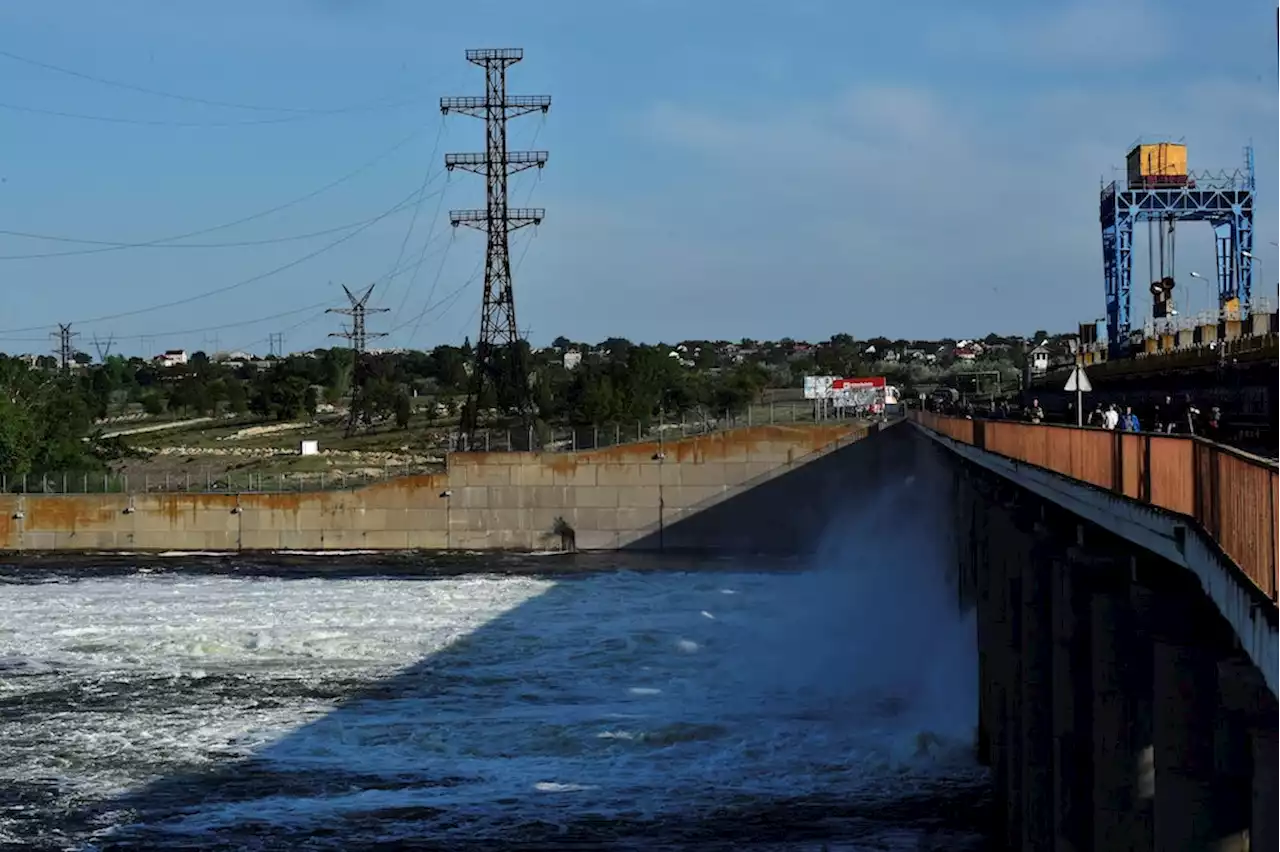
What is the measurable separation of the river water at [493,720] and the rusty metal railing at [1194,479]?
27.4 feet

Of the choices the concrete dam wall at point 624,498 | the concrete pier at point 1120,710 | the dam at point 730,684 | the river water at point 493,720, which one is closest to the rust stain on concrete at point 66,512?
the dam at point 730,684

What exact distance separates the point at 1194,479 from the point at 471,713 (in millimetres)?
24956

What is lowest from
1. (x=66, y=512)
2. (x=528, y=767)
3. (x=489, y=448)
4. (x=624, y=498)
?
(x=528, y=767)

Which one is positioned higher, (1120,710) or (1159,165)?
(1159,165)

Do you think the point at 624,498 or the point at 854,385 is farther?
the point at 854,385

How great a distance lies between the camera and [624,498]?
254 feet

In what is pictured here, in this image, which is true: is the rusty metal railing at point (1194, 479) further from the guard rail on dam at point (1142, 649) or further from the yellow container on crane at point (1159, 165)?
the yellow container on crane at point (1159, 165)

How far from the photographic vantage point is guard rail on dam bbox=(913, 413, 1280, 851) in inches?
426

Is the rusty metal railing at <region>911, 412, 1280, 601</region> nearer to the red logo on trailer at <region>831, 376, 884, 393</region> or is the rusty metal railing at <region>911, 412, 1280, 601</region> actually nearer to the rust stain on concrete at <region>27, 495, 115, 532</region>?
the rust stain on concrete at <region>27, 495, 115, 532</region>

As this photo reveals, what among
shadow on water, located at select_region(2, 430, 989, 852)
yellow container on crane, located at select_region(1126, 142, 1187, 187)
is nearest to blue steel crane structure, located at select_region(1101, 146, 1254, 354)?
yellow container on crane, located at select_region(1126, 142, 1187, 187)

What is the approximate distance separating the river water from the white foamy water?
0.29 ft

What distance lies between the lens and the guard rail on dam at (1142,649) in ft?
35.5

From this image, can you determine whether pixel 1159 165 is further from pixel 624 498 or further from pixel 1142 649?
pixel 1142 649

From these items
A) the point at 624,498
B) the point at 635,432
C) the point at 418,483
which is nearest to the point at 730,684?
the point at 624,498
